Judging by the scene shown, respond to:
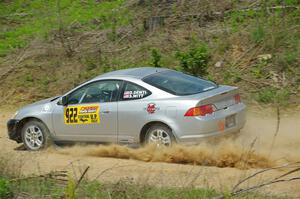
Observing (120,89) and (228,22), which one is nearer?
(120,89)

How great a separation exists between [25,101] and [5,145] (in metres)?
3.89

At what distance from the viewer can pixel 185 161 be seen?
34.2ft

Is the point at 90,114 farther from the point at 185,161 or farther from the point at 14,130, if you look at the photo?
the point at 185,161

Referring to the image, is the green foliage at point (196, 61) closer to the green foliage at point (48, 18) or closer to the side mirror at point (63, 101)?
the green foliage at point (48, 18)

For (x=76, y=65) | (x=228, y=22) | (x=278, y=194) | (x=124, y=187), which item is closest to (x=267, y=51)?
(x=228, y=22)

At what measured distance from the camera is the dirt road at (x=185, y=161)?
28.9ft

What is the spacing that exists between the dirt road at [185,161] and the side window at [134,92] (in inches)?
35.4

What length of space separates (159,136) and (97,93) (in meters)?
1.60

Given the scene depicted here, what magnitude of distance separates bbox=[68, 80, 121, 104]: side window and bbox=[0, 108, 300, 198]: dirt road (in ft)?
2.79

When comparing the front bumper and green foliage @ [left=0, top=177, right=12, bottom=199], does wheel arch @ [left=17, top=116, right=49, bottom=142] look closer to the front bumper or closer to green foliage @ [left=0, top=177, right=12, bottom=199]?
the front bumper

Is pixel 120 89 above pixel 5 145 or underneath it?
above

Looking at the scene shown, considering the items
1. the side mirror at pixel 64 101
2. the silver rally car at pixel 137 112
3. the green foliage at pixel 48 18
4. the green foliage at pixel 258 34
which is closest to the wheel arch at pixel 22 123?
the silver rally car at pixel 137 112

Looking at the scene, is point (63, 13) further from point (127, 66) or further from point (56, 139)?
point (56, 139)

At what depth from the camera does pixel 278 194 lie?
782 centimetres
